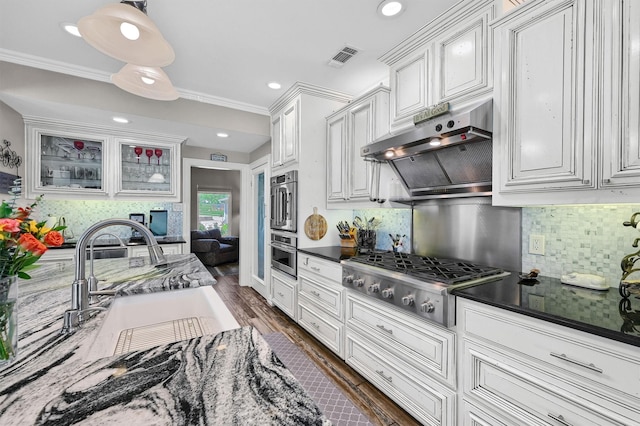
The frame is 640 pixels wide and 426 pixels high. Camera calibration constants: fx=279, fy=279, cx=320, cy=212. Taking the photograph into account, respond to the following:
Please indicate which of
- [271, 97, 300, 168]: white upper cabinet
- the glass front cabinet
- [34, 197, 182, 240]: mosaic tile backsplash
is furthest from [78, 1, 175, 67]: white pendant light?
[34, 197, 182, 240]: mosaic tile backsplash

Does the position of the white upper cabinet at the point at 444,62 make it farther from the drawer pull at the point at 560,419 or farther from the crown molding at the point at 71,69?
the crown molding at the point at 71,69

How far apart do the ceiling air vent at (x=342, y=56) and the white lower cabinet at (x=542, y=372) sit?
2162 millimetres

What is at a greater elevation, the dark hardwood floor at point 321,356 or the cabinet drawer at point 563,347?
the cabinet drawer at point 563,347

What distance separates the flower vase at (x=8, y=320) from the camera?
25.1 inches

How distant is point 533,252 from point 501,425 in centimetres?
98

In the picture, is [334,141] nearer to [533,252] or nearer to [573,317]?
[533,252]

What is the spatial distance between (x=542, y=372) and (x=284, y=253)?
8.51 ft

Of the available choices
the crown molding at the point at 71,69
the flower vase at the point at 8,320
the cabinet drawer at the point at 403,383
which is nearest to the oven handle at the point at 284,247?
the cabinet drawer at the point at 403,383

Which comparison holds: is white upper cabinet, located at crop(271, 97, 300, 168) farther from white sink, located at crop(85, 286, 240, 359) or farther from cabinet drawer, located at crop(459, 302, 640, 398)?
cabinet drawer, located at crop(459, 302, 640, 398)

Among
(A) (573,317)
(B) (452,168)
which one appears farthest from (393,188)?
(A) (573,317)

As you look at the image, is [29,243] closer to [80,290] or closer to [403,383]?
[80,290]

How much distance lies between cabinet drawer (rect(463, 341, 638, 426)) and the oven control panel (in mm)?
191

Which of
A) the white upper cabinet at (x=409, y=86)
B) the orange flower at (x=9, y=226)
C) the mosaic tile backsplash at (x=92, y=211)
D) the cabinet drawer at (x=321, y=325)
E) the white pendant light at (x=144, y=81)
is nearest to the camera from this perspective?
the orange flower at (x=9, y=226)

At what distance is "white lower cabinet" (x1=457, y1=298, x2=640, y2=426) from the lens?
95 centimetres
